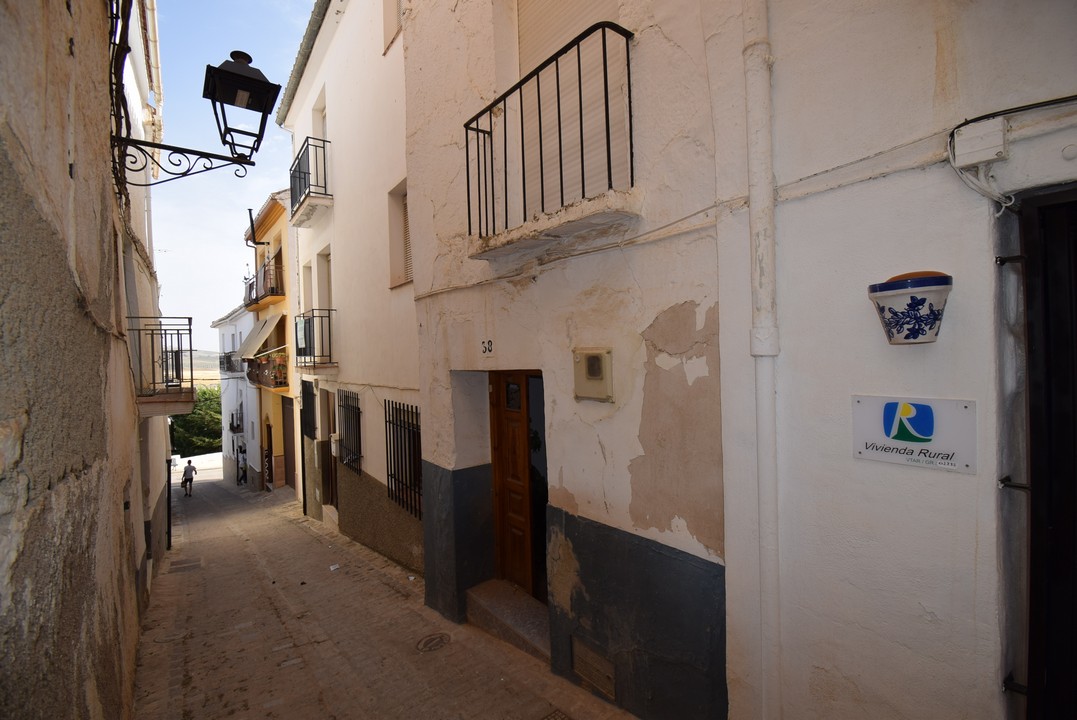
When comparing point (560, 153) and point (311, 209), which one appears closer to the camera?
point (560, 153)

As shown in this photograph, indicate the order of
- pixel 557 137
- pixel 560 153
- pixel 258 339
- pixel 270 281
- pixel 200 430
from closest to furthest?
pixel 560 153 → pixel 557 137 → pixel 258 339 → pixel 270 281 → pixel 200 430

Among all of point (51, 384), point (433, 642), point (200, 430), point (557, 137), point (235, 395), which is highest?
point (557, 137)

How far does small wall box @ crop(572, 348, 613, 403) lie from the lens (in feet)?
11.5

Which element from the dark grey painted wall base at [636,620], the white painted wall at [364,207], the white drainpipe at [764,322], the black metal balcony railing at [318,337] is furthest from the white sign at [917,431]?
the black metal balcony railing at [318,337]

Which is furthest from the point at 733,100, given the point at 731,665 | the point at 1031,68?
the point at 731,665

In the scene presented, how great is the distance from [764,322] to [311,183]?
1067 centimetres

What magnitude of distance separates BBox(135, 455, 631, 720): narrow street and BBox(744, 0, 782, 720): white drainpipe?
1.64 m

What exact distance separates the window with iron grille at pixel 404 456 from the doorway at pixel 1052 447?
5.97 meters

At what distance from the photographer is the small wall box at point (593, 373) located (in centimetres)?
349

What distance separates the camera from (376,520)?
8.59m

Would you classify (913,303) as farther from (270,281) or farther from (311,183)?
(270,281)

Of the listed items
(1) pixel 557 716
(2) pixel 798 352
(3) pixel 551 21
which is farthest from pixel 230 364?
(2) pixel 798 352

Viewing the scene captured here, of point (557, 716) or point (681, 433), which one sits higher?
point (681, 433)

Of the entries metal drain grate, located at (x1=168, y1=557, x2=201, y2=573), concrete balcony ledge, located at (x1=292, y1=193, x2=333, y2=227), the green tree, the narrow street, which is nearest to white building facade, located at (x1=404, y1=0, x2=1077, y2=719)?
the narrow street
